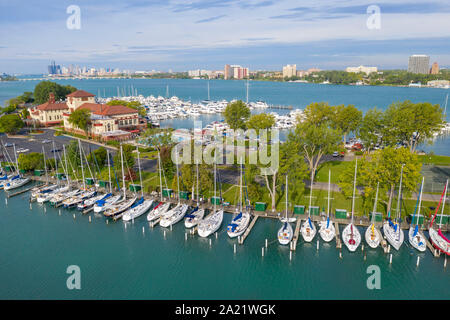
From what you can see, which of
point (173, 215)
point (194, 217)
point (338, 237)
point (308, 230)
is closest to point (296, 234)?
point (308, 230)

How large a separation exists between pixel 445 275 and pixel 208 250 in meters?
20.4

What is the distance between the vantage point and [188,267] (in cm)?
2906

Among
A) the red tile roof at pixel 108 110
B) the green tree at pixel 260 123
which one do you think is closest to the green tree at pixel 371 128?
the green tree at pixel 260 123

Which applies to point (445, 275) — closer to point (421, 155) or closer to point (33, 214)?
point (421, 155)

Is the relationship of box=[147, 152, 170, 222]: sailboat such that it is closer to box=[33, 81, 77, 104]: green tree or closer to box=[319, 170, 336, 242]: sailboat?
box=[319, 170, 336, 242]: sailboat

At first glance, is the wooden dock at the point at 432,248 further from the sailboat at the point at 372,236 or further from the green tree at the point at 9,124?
the green tree at the point at 9,124

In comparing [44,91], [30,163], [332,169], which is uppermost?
[44,91]

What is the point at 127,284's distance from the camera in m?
26.6

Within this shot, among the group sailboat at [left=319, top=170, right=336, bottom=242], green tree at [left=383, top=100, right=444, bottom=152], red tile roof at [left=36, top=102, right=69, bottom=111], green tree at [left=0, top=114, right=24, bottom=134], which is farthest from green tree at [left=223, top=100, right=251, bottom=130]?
red tile roof at [left=36, top=102, right=69, bottom=111]

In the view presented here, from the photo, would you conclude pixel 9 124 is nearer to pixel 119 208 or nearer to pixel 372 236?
pixel 119 208

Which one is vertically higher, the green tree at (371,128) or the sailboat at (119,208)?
the green tree at (371,128)

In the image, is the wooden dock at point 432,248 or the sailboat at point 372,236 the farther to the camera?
the sailboat at point 372,236

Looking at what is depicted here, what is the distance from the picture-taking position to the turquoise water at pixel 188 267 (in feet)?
83.7
